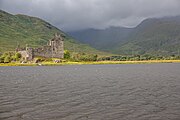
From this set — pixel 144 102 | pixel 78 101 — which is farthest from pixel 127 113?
pixel 78 101

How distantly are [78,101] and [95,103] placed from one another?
2.75 metres

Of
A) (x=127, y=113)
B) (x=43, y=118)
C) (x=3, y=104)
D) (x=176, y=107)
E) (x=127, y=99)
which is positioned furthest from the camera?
(x=127, y=99)

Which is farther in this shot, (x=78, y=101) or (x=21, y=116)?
(x=78, y=101)

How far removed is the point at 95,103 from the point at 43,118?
9.59 meters

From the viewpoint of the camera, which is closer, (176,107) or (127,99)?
(176,107)

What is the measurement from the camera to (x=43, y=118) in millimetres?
27828

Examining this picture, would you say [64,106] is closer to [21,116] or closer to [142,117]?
[21,116]

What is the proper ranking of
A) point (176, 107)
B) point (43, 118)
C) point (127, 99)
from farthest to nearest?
1. point (127, 99)
2. point (176, 107)
3. point (43, 118)

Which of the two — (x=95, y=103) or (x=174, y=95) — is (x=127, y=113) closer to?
(x=95, y=103)

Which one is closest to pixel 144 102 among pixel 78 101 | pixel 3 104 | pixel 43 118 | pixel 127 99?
pixel 127 99

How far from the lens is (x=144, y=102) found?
3619cm

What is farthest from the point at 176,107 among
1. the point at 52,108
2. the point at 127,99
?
the point at 52,108

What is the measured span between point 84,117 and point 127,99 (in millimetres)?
11977

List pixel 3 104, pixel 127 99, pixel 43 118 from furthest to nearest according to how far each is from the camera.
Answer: pixel 127 99 → pixel 3 104 → pixel 43 118
